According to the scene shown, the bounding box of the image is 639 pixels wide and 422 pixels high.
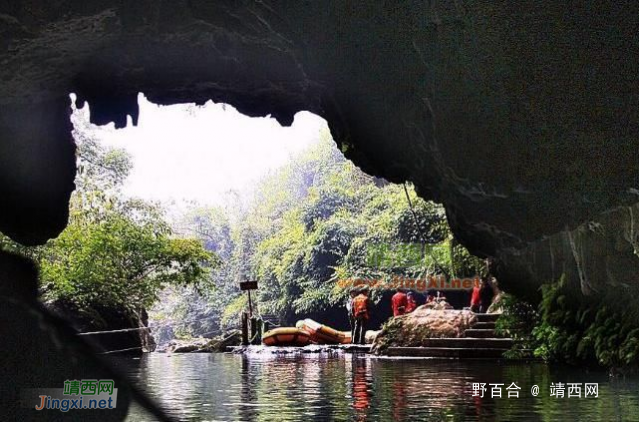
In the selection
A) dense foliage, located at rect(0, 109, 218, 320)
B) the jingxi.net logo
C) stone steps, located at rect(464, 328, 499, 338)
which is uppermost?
dense foliage, located at rect(0, 109, 218, 320)

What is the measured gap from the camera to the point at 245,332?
20984 mm

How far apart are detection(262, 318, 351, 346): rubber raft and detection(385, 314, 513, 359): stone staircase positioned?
6.64m

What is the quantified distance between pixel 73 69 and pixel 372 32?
13.2 feet

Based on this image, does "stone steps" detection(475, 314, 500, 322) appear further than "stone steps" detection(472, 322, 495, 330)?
Yes

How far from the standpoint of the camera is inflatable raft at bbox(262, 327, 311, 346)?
809 inches

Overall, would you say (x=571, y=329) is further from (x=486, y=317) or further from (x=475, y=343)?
(x=486, y=317)

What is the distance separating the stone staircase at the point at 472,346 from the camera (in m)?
12.8

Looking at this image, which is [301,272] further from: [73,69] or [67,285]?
[73,69]

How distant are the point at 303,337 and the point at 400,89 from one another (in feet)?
45.4

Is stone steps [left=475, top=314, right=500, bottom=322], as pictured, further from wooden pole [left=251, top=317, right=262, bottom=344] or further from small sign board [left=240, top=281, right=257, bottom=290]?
wooden pole [left=251, top=317, right=262, bottom=344]

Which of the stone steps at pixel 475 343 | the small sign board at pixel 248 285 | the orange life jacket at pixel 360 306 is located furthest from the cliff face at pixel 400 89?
the small sign board at pixel 248 285

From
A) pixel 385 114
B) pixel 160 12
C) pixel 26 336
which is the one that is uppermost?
pixel 160 12

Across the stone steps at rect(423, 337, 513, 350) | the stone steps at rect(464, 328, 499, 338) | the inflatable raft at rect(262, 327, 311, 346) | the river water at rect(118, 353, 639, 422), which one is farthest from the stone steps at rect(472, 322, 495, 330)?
the inflatable raft at rect(262, 327, 311, 346)

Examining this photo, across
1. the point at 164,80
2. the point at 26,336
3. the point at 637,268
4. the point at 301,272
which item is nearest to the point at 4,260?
the point at 26,336
